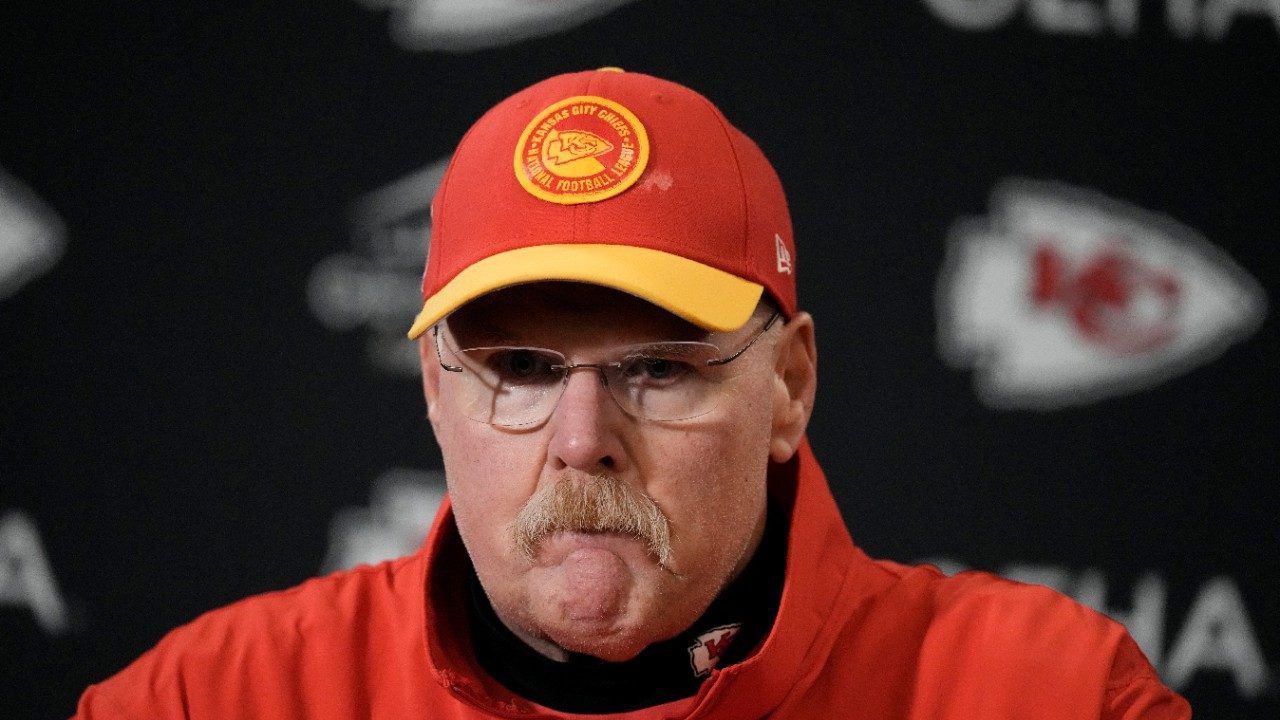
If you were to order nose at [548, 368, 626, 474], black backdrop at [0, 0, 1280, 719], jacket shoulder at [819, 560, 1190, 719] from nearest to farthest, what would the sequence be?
nose at [548, 368, 626, 474] → jacket shoulder at [819, 560, 1190, 719] → black backdrop at [0, 0, 1280, 719]

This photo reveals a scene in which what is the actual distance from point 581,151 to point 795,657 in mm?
441

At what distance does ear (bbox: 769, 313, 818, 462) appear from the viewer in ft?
3.44

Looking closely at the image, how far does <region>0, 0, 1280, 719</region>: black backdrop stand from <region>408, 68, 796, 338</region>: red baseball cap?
0.59 meters

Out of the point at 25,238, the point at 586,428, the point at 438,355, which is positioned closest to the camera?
the point at 586,428

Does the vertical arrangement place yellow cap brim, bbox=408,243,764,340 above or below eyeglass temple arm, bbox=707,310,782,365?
above

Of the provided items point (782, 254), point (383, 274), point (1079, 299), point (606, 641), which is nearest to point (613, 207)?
point (782, 254)

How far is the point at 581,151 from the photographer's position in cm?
96

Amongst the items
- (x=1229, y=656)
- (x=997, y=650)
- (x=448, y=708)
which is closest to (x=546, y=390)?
(x=448, y=708)

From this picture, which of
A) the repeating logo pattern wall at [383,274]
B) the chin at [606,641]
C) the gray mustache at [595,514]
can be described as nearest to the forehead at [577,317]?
the gray mustache at [595,514]

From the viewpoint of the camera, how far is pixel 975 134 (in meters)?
1.62

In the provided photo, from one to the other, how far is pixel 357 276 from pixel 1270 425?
1.21 meters

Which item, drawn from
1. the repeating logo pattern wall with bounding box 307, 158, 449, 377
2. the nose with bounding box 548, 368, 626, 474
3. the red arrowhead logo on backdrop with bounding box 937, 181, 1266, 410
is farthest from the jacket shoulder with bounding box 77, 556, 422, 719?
the red arrowhead logo on backdrop with bounding box 937, 181, 1266, 410

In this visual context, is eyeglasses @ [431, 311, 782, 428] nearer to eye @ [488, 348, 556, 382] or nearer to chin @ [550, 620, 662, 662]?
eye @ [488, 348, 556, 382]

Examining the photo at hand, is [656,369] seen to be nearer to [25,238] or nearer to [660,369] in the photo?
[660,369]
